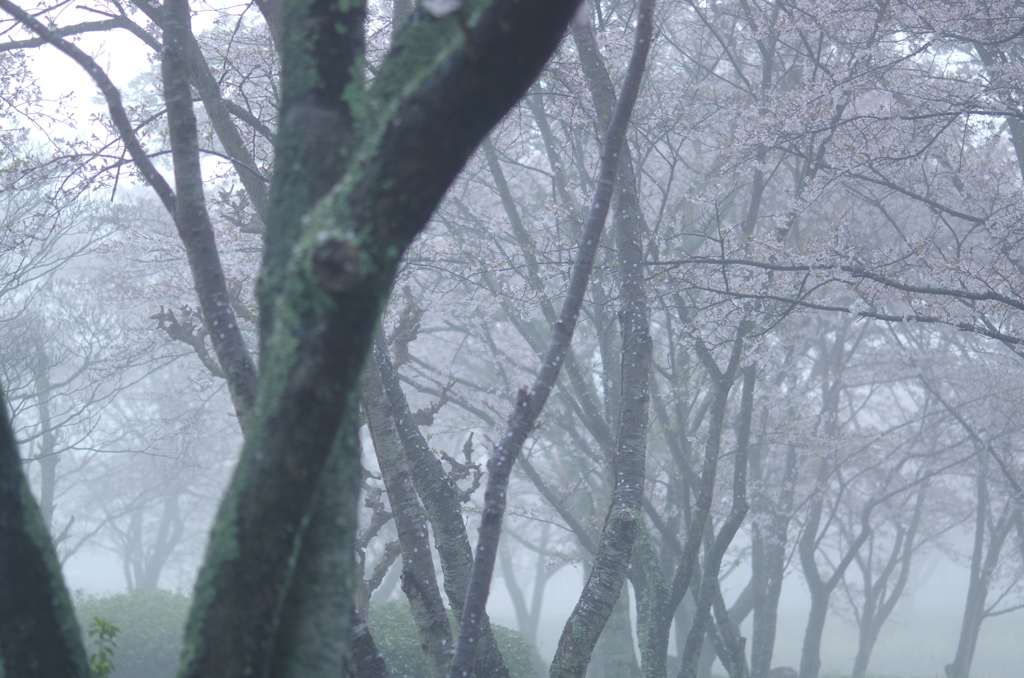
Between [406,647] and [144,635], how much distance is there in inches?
251

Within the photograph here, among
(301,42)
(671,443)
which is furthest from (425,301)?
(301,42)

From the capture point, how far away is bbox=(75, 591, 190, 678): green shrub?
13516mm

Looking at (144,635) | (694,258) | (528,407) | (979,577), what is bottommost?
(144,635)

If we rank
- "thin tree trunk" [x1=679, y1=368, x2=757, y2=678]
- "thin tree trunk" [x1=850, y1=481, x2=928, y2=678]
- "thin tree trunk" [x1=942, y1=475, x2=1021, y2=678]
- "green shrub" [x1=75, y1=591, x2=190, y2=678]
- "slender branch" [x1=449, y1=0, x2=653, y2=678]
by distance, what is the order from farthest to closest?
"thin tree trunk" [x1=850, y1=481, x2=928, y2=678] < "thin tree trunk" [x1=942, y1=475, x2=1021, y2=678] < "green shrub" [x1=75, y1=591, x2=190, y2=678] < "thin tree trunk" [x1=679, y1=368, x2=757, y2=678] < "slender branch" [x1=449, y1=0, x2=653, y2=678]

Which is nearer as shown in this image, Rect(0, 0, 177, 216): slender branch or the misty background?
Rect(0, 0, 177, 216): slender branch

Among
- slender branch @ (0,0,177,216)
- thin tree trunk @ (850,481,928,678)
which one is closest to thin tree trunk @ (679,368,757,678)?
slender branch @ (0,0,177,216)

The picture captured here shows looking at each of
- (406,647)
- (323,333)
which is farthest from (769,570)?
(323,333)

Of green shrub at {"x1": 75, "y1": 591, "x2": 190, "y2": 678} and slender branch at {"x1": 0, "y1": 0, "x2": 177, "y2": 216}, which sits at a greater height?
slender branch at {"x1": 0, "y1": 0, "x2": 177, "y2": 216}

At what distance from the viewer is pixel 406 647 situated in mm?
10609

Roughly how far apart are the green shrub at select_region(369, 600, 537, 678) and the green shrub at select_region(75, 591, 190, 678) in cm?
436

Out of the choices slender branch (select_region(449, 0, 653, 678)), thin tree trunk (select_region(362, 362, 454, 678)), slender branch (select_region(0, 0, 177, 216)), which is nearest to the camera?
slender branch (select_region(449, 0, 653, 678))

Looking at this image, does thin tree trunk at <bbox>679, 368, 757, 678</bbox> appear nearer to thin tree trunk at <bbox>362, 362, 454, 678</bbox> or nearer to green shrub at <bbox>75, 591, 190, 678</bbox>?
thin tree trunk at <bbox>362, 362, 454, 678</bbox>

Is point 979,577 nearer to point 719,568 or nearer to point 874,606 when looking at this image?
point 874,606

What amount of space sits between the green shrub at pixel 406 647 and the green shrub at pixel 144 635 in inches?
172
